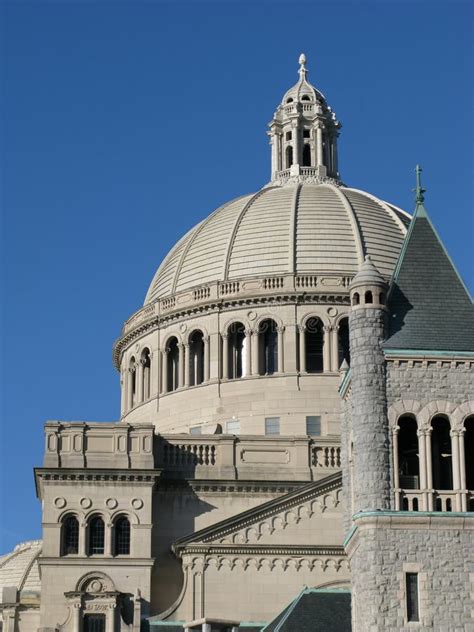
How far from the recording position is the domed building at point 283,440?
56.8 m

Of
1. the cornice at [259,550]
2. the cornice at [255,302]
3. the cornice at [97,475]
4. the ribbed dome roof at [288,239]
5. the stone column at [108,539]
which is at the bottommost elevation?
the cornice at [259,550]

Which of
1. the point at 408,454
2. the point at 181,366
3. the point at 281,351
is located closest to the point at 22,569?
the point at 181,366

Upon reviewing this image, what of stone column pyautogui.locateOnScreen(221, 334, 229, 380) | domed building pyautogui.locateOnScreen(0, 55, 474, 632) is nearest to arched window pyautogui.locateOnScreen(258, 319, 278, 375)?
domed building pyautogui.locateOnScreen(0, 55, 474, 632)

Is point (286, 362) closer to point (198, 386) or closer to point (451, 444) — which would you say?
point (198, 386)

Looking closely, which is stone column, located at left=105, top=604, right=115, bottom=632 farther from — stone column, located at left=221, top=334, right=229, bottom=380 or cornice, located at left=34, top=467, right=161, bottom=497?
stone column, located at left=221, top=334, right=229, bottom=380

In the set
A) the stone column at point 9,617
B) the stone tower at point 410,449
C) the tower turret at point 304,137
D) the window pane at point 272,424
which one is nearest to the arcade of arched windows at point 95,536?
the window pane at point 272,424

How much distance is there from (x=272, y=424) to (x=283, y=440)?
857 centimetres

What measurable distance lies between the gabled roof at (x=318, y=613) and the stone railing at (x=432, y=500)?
23.6ft

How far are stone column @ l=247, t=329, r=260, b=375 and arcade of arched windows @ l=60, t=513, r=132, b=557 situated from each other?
15688 millimetres

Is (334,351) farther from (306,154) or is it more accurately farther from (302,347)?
(306,154)

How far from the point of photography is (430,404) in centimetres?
5766

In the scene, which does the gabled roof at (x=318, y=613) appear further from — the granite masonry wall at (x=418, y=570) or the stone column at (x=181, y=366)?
Answer: the stone column at (x=181, y=366)

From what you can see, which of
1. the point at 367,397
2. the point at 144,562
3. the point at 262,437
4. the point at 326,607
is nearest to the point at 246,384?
the point at 262,437

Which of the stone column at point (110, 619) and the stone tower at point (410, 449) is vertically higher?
the stone tower at point (410, 449)
